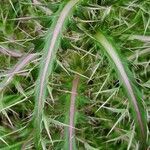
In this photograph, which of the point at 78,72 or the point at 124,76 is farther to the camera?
the point at 78,72

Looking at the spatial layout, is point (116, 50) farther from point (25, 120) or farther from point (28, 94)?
point (25, 120)

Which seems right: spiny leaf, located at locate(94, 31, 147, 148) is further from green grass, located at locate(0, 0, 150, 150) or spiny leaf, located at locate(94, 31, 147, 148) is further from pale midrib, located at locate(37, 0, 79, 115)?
pale midrib, located at locate(37, 0, 79, 115)

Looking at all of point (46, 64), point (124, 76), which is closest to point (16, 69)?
point (46, 64)

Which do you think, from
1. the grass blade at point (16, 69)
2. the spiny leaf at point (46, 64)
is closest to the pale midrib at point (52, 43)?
the spiny leaf at point (46, 64)

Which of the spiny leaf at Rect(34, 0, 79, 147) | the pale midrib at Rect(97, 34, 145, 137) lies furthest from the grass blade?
the pale midrib at Rect(97, 34, 145, 137)

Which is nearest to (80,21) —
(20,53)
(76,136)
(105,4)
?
(105,4)

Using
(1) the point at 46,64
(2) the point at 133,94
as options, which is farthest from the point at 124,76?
(1) the point at 46,64

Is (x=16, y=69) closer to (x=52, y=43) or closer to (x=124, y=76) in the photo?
(x=52, y=43)

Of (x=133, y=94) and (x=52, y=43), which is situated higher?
(x=52, y=43)
